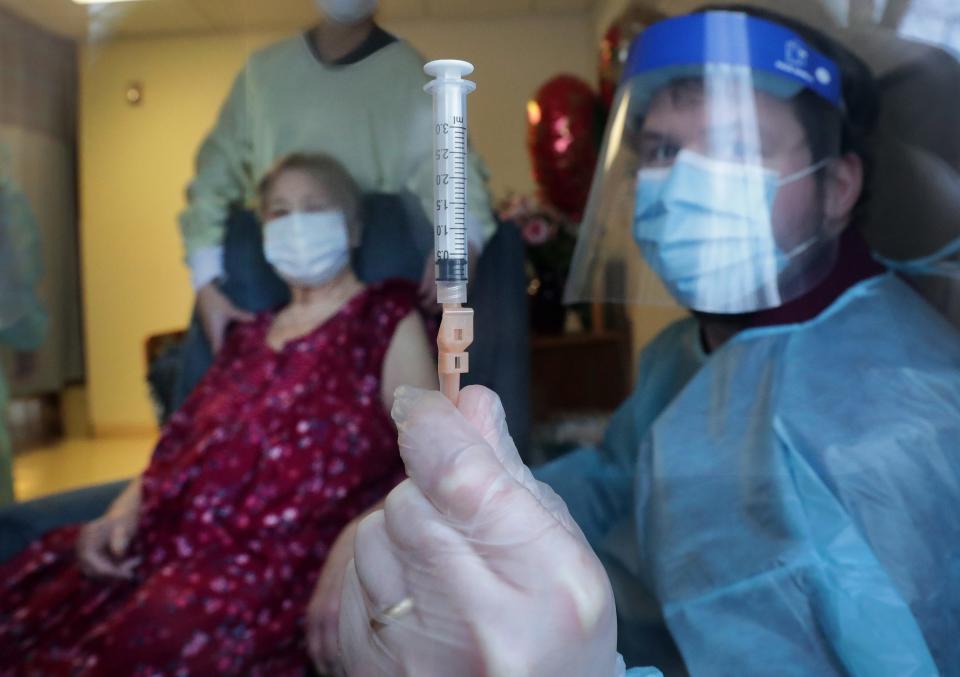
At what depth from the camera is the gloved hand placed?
371 millimetres

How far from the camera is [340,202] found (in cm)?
81

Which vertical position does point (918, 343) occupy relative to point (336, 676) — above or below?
above

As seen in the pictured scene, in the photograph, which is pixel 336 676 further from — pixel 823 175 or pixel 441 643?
pixel 823 175

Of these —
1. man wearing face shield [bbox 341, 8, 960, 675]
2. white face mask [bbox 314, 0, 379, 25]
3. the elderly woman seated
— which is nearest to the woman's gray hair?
the elderly woman seated

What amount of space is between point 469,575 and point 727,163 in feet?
1.61

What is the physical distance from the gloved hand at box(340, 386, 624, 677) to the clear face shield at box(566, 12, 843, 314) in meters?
0.37

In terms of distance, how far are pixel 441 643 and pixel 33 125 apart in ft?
2.97

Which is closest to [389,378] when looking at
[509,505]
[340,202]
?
[340,202]

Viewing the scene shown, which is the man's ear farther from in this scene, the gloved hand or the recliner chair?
the gloved hand

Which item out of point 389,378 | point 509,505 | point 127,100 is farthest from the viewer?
point 127,100

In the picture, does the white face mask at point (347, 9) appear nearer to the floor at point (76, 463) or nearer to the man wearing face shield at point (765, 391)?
the man wearing face shield at point (765, 391)

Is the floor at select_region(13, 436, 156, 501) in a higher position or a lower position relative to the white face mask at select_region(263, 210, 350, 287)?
lower

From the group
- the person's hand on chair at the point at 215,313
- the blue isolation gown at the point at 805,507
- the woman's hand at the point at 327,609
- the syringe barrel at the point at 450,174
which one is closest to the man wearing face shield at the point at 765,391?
the blue isolation gown at the point at 805,507

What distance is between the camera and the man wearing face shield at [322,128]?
2.23 feet
